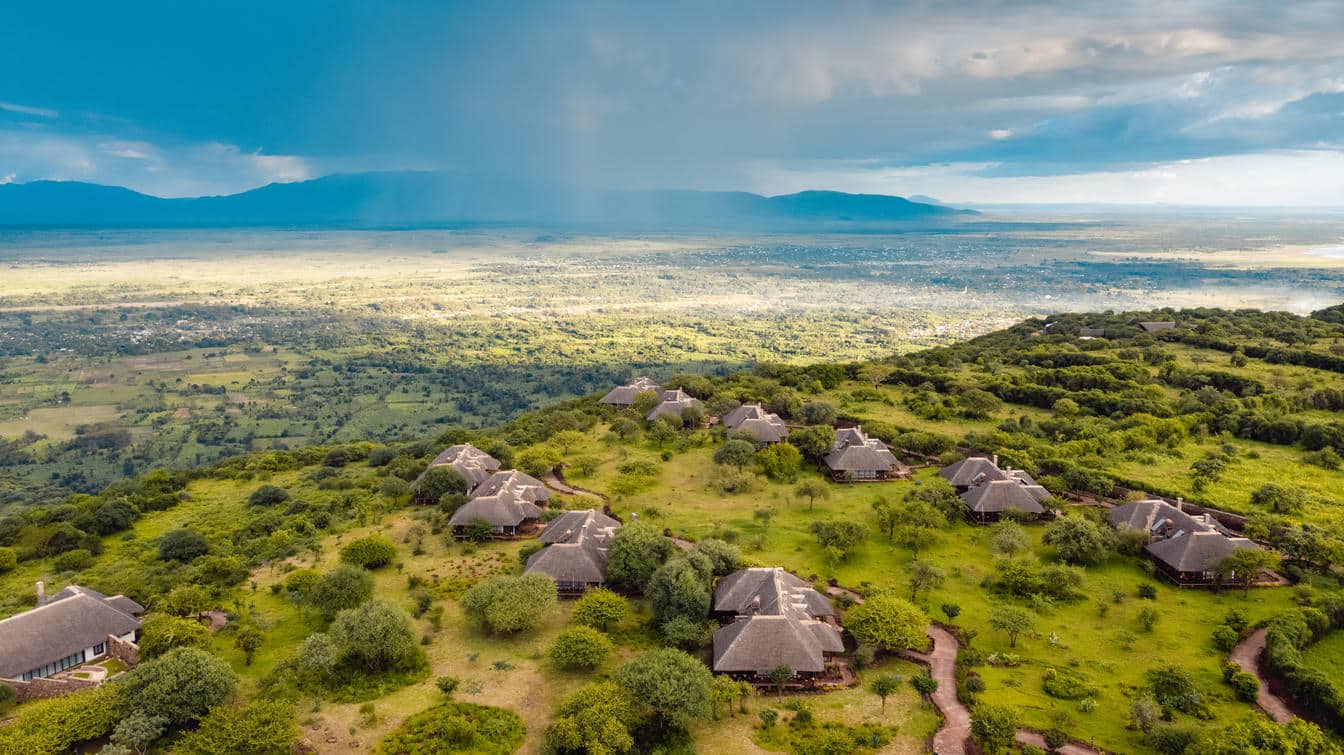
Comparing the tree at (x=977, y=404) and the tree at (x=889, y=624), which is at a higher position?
the tree at (x=977, y=404)

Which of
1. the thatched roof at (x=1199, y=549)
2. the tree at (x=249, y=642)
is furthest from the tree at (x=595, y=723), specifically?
the thatched roof at (x=1199, y=549)

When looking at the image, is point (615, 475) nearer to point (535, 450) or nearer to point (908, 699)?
point (535, 450)

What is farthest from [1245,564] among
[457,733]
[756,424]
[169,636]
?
[169,636]

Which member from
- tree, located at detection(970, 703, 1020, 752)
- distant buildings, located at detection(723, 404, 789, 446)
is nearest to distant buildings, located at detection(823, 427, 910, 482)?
distant buildings, located at detection(723, 404, 789, 446)

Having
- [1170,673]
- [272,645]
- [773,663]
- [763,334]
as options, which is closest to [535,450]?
[272,645]

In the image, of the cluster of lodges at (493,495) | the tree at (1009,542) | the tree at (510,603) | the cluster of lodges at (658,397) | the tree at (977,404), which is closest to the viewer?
the tree at (510,603)

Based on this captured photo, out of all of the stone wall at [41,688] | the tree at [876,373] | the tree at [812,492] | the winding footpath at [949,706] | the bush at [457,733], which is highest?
the tree at [876,373]

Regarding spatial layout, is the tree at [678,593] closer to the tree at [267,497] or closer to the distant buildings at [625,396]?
the tree at [267,497]
